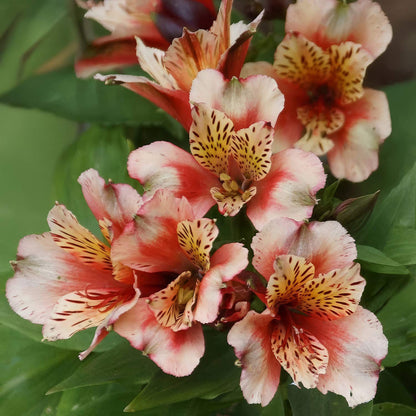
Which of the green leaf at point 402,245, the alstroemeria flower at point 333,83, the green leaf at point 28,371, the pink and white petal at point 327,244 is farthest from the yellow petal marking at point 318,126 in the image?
the green leaf at point 28,371

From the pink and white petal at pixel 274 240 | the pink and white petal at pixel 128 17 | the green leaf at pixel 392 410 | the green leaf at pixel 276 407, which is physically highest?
the pink and white petal at pixel 128 17

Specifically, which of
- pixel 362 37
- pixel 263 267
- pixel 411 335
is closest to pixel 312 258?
pixel 263 267

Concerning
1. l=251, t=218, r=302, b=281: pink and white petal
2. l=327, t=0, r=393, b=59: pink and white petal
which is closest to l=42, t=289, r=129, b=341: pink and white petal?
l=251, t=218, r=302, b=281: pink and white petal

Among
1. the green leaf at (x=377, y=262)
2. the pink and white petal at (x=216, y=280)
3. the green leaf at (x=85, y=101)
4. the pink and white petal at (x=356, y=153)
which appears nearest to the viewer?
the pink and white petal at (x=216, y=280)

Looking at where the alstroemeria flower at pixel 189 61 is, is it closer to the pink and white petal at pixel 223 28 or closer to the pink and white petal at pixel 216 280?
the pink and white petal at pixel 223 28

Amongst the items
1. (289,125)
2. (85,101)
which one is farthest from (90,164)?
(289,125)

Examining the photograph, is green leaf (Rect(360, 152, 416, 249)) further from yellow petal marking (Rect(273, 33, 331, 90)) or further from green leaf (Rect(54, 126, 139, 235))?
green leaf (Rect(54, 126, 139, 235))

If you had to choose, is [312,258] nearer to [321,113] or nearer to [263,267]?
A: [263,267]
